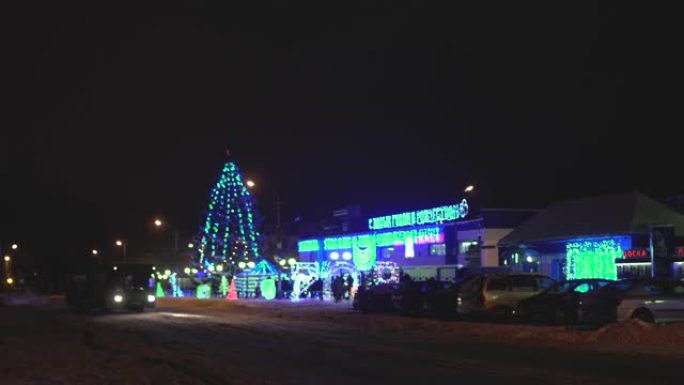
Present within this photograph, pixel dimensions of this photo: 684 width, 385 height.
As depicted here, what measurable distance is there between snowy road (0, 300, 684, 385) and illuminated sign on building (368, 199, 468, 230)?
3115cm

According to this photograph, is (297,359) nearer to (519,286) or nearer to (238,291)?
(519,286)

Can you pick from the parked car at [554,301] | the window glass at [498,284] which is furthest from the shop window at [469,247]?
the parked car at [554,301]

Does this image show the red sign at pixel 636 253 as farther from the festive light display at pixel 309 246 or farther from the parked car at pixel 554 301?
the festive light display at pixel 309 246

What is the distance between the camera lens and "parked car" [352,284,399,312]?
36.7 m

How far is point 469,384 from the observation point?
13.9 meters

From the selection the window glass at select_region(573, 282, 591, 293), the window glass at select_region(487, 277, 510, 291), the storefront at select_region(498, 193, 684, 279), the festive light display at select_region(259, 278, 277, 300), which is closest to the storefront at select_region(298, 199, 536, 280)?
the festive light display at select_region(259, 278, 277, 300)

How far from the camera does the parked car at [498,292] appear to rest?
2906 cm

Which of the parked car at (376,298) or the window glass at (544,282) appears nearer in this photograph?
the window glass at (544,282)

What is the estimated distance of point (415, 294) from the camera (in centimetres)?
3475

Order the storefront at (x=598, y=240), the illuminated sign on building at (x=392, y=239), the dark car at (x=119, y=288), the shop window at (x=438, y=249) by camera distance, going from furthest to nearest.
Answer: the illuminated sign on building at (x=392, y=239)
the shop window at (x=438, y=249)
the dark car at (x=119, y=288)
the storefront at (x=598, y=240)

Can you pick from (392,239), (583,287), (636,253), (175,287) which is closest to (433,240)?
(392,239)

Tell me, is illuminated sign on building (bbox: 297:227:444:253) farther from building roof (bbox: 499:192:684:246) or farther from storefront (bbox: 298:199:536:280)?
building roof (bbox: 499:192:684:246)

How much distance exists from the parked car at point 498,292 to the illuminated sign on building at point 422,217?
2984cm

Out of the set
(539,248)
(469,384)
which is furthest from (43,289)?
(469,384)
